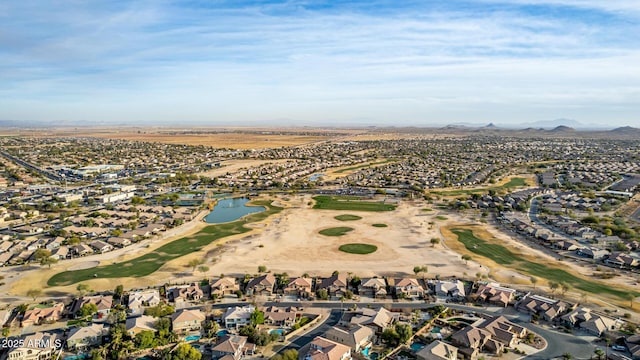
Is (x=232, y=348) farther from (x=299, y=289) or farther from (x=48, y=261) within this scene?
(x=48, y=261)

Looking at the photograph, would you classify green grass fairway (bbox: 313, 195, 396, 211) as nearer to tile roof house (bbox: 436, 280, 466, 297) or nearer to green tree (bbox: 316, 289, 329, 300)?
tile roof house (bbox: 436, 280, 466, 297)

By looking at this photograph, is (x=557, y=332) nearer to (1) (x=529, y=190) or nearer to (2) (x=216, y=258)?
A: (2) (x=216, y=258)

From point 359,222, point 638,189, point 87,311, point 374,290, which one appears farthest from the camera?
point 638,189

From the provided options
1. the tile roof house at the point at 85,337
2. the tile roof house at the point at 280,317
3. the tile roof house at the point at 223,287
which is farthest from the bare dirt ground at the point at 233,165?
the tile roof house at the point at 85,337

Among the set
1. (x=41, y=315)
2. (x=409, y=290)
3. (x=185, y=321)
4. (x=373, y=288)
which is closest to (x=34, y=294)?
(x=41, y=315)

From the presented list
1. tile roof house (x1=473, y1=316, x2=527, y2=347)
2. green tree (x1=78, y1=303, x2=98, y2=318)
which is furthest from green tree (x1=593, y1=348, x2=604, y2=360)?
green tree (x1=78, y1=303, x2=98, y2=318)

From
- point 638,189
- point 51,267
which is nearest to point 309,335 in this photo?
point 51,267
